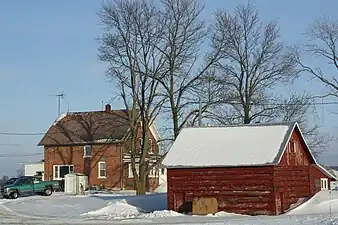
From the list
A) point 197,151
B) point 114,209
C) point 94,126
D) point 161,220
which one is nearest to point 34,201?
point 114,209

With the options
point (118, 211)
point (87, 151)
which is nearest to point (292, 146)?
point (118, 211)

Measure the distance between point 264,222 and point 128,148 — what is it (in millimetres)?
44050

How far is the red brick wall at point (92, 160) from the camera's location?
238 ft

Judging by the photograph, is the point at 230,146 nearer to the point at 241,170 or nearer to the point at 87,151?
the point at 241,170

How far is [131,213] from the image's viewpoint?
1481 inches

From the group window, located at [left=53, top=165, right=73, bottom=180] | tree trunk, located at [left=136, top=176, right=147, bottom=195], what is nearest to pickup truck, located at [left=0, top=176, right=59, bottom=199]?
tree trunk, located at [left=136, top=176, right=147, bottom=195]

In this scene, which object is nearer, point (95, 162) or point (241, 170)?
point (241, 170)

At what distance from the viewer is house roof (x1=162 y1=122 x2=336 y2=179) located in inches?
1416

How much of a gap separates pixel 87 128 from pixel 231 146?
41.3 metres

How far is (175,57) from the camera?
56344mm

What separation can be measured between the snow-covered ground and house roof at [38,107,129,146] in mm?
25077

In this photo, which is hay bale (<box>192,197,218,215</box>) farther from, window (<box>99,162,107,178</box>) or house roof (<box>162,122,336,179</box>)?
window (<box>99,162,107,178</box>)

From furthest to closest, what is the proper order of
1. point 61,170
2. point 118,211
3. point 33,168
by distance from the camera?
point 33,168
point 61,170
point 118,211

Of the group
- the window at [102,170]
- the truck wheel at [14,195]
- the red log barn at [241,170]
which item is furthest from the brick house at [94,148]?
the red log barn at [241,170]
